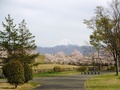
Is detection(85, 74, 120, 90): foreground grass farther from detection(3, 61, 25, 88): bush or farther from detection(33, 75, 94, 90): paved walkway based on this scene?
detection(3, 61, 25, 88): bush

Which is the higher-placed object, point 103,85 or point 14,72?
point 14,72

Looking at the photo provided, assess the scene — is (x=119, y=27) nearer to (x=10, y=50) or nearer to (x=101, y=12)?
(x=101, y=12)

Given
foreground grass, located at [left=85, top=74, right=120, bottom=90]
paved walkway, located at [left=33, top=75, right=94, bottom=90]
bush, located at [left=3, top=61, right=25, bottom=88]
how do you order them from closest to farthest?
paved walkway, located at [left=33, top=75, right=94, bottom=90] → foreground grass, located at [left=85, top=74, right=120, bottom=90] → bush, located at [left=3, top=61, right=25, bottom=88]

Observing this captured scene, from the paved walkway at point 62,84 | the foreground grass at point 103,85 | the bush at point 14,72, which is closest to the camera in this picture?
the paved walkway at point 62,84

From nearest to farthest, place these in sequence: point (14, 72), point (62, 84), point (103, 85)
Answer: point (14, 72) → point (103, 85) → point (62, 84)

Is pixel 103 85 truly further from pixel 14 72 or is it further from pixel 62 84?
pixel 14 72

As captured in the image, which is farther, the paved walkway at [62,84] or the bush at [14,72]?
the bush at [14,72]

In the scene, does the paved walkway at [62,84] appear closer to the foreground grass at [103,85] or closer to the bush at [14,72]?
the foreground grass at [103,85]

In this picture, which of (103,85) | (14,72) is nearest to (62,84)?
(103,85)

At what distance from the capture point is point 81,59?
399 ft

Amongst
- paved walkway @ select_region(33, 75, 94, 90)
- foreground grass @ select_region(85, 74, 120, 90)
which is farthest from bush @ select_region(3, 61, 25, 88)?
foreground grass @ select_region(85, 74, 120, 90)

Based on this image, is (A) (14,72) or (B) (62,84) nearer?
(A) (14,72)

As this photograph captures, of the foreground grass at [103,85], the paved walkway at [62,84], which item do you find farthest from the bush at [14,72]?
the foreground grass at [103,85]

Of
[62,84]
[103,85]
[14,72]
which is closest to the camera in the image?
[14,72]
